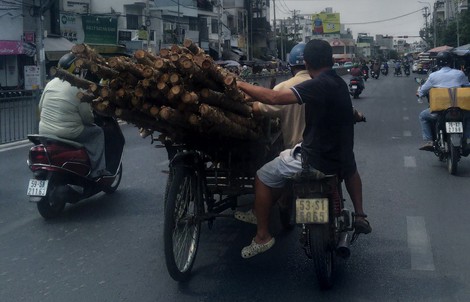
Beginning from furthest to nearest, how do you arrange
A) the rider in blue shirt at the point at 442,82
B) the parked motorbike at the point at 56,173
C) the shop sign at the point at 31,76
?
the shop sign at the point at 31,76 → the rider in blue shirt at the point at 442,82 → the parked motorbike at the point at 56,173

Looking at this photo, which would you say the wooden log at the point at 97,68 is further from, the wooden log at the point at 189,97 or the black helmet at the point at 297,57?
the black helmet at the point at 297,57

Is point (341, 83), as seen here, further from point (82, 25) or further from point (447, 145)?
point (82, 25)

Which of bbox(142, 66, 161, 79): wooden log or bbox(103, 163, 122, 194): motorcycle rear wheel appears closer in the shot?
bbox(142, 66, 161, 79): wooden log

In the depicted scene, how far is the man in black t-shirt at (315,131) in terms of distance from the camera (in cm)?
502

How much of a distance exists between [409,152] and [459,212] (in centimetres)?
534

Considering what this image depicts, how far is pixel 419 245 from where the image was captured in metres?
6.52

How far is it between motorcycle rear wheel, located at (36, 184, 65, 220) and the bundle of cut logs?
257cm

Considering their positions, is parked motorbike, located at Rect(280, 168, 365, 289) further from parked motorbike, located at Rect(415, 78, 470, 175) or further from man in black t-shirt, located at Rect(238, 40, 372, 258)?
parked motorbike, located at Rect(415, 78, 470, 175)

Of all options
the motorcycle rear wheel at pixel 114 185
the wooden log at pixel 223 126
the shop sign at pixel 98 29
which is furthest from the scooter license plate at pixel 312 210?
the shop sign at pixel 98 29

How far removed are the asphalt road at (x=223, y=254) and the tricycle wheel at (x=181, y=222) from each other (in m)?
0.17

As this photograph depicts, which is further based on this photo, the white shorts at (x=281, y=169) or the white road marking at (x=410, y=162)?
the white road marking at (x=410, y=162)

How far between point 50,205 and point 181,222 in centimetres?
290

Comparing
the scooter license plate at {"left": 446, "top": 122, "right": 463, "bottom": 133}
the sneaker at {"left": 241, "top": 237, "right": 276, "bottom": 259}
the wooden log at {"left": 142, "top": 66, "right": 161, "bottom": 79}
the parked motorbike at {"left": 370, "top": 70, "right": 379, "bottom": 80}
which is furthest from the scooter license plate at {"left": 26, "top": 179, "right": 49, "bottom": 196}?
the parked motorbike at {"left": 370, "top": 70, "right": 379, "bottom": 80}

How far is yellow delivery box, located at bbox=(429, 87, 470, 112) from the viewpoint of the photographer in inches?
408
